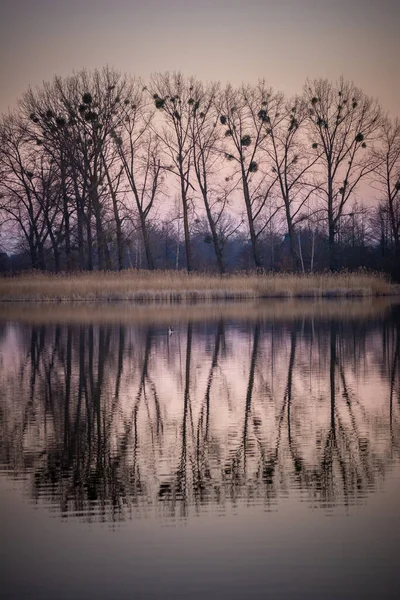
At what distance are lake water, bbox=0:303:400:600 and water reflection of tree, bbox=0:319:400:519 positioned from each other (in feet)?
0.09

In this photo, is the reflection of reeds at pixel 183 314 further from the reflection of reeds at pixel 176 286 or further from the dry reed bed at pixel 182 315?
the reflection of reeds at pixel 176 286

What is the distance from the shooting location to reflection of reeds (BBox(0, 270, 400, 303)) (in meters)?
41.7

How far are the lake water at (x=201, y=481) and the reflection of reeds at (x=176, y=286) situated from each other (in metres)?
26.6

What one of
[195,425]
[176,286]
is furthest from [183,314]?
[195,425]

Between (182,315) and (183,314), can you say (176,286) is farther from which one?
(182,315)

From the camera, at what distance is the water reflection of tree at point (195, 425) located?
662 centimetres

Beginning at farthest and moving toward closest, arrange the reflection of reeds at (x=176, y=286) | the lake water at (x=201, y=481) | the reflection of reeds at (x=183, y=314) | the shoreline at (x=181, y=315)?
the reflection of reeds at (x=176, y=286) < the reflection of reeds at (x=183, y=314) < the shoreline at (x=181, y=315) < the lake water at (x=201, y=481)

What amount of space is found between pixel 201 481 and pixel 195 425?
2572 mm

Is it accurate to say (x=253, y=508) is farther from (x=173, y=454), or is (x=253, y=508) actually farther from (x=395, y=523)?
(x=173, y=454)

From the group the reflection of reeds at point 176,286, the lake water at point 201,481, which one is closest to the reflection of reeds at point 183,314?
the reflection of reeds at point 176,286

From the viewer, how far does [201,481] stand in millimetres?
6805

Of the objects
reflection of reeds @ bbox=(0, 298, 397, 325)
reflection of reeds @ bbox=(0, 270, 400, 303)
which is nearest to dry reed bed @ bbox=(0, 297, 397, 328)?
reflection of reeds @ bbox=(0, 298, 397, 325)

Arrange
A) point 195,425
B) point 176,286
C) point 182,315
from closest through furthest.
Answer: point 195,425, point 182,315, point 176,286

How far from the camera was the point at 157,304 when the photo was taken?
40.3 metres
